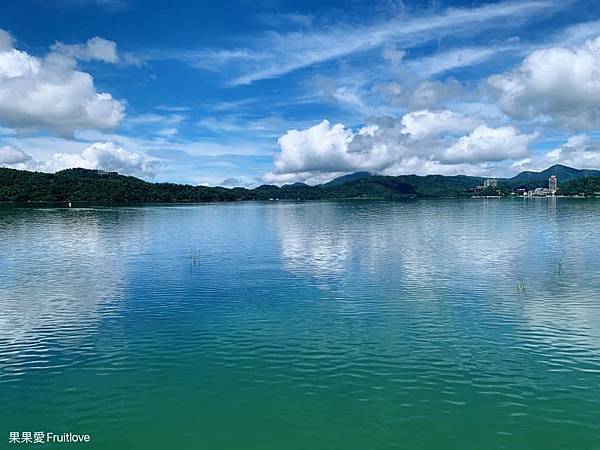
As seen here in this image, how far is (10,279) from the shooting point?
5212 centimetres

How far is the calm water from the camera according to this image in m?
20.3

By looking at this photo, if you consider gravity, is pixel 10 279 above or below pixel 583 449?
above

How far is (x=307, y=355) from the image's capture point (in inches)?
1115

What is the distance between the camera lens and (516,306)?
38469 millimetres

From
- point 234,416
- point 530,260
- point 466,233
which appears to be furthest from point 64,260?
point 466,233

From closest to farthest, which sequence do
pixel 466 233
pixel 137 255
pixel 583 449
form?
pixel 583 449 → pixel 137 255 → pixel 466 233

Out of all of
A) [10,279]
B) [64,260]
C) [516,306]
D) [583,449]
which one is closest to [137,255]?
[64,260]

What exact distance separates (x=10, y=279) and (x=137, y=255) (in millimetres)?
19662

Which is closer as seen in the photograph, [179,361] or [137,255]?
[179,361]

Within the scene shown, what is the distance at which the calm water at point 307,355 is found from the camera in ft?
66.6

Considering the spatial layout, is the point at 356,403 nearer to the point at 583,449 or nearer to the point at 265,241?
the point at 583,449

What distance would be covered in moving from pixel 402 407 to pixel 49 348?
22.5m

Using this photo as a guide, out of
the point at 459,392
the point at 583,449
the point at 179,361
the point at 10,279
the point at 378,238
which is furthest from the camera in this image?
the point at 378,238

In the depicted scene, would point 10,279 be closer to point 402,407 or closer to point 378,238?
point 402,407
